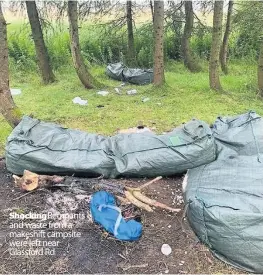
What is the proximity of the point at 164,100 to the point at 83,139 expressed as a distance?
8.90ft

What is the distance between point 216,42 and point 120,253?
4347mm

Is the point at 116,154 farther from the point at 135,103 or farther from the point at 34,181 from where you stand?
the point at 135,103

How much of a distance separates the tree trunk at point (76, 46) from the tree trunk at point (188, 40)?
2786 millimetres

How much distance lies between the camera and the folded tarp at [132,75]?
7.56 metres

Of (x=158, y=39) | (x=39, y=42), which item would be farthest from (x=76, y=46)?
(x=158, y=39)

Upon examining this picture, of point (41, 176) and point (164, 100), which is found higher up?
point (41, 176)

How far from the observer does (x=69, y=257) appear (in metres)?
2.50

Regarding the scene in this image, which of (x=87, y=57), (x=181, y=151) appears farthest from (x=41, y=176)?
(x=87, y=57)

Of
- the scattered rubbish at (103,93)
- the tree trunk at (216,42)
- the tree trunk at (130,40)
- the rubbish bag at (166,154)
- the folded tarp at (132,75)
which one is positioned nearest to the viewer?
the rubbish bag at (166,154)

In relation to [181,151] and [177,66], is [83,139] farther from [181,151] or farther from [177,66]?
[177,66]

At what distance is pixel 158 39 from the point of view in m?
6.22

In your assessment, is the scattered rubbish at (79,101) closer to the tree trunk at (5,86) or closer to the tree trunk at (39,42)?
the tree trunk at (39,42)

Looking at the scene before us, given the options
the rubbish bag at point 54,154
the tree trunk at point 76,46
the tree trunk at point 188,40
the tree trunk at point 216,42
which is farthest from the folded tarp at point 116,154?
the tree trunk at point 188,40

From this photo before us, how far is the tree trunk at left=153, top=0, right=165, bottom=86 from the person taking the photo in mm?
5980
